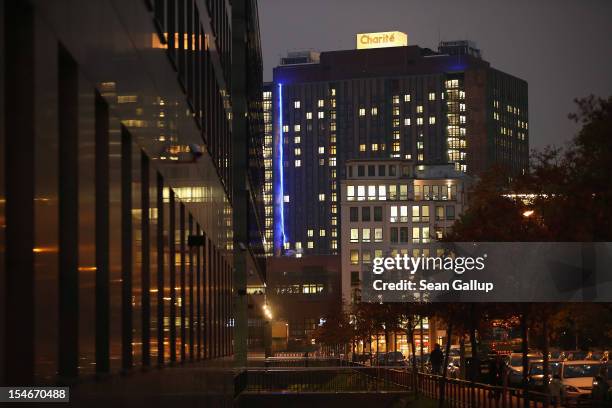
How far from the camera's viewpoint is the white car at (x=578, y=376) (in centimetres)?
4450

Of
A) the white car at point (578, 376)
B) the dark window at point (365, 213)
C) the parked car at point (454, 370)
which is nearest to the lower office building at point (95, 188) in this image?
the white car at point (578, 376)

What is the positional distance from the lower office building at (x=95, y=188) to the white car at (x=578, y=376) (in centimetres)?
2583

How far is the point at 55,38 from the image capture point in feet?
27.4

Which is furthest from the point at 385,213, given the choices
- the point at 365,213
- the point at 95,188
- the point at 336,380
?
the point at 95,188

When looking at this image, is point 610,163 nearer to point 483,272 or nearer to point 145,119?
point 145,119

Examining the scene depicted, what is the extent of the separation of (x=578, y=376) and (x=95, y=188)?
38516 mm

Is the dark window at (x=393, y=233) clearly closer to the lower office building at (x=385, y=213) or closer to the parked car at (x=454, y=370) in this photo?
the lower office building at (x=385, y=213)

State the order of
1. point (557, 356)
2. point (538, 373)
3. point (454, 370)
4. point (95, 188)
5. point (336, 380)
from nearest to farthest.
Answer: point (95, 188) → point (336, 380) → point (538, 373) → point (454, 370) → point (557, 356)

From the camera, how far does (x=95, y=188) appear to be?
33.6 ft

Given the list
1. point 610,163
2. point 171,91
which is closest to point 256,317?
point 610,163

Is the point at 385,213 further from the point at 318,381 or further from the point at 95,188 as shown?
the point at 95,188

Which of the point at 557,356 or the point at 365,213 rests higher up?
the point at 365,213

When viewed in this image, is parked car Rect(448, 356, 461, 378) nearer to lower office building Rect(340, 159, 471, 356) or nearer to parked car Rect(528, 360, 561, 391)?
parked car Rect(528, 360, 561, 391)

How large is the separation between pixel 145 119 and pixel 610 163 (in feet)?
68.1
